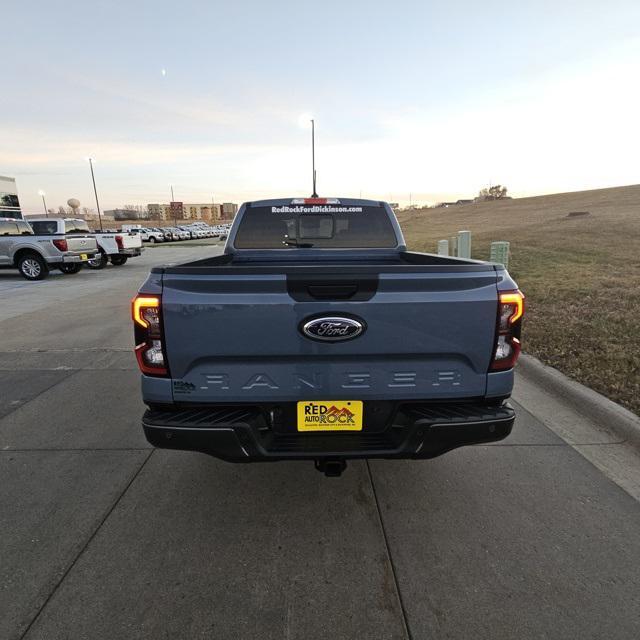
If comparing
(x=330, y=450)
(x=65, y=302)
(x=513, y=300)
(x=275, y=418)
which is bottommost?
(x=65, y=302)

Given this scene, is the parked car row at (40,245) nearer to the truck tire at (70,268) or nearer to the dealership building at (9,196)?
the truck tire at (70,268)

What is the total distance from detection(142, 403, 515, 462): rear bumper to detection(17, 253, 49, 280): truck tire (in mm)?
14299

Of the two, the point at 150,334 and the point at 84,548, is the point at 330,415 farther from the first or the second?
the point at 84,548

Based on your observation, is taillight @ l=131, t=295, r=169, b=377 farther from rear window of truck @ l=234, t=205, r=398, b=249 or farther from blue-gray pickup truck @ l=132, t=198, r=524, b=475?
rear window of truck @ l=234, t=205, r=398, b=249

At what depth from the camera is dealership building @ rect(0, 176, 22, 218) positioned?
2062 cm

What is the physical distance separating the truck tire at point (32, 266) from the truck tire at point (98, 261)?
1627mm

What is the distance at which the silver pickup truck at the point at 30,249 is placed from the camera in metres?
13.3

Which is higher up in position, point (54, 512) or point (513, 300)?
point (513, 300)

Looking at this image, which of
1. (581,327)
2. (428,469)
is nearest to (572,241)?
(581,327)

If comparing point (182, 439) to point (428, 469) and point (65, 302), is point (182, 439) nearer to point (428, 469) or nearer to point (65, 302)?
point (428, 469)

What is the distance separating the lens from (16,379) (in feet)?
16.3

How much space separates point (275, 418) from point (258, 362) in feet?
1.11

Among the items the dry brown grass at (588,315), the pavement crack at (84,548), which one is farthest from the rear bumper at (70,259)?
the dry brown grass at (588,315)

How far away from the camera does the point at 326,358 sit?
211cm
